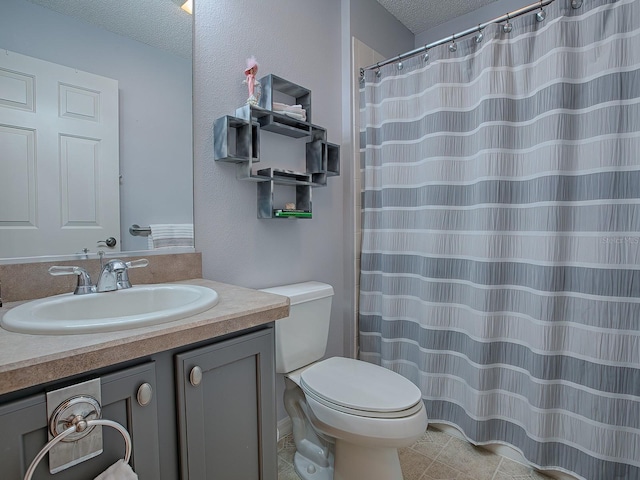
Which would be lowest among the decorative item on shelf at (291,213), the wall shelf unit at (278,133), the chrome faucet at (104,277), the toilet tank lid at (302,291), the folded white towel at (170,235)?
the toilet tank lid at (302,291)

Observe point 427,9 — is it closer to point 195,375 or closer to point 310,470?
point 195,375

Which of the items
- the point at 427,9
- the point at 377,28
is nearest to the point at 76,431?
the point at 377,28

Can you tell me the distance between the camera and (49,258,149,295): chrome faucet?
98 cm

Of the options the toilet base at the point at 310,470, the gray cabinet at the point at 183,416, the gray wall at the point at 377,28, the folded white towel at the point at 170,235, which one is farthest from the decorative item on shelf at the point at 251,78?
the toilet base at the point at 310,470

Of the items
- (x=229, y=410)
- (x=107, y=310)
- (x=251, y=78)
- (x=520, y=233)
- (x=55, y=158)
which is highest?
(x=251, y=78)

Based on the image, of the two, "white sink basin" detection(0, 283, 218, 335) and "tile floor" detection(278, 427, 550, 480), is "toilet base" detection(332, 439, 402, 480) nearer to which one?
"tile floor" detection(278, 427, 550, 480)

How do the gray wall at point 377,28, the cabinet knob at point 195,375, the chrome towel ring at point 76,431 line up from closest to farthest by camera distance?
the chrome towel ring at point 76,431
the cabinet knob at point 195,375
the gray wall at point 377,28

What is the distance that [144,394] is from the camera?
709 millimetres

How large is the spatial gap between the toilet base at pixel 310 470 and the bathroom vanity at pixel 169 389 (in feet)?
1.65

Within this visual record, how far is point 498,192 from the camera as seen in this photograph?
1476 millimetres

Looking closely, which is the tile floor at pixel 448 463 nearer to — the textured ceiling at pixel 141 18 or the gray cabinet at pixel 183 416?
the gray cabinet at pixel 183 416

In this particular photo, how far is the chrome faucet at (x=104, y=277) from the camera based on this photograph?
98cm

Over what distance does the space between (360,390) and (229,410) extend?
525mm

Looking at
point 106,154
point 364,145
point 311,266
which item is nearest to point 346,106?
point 364,145
